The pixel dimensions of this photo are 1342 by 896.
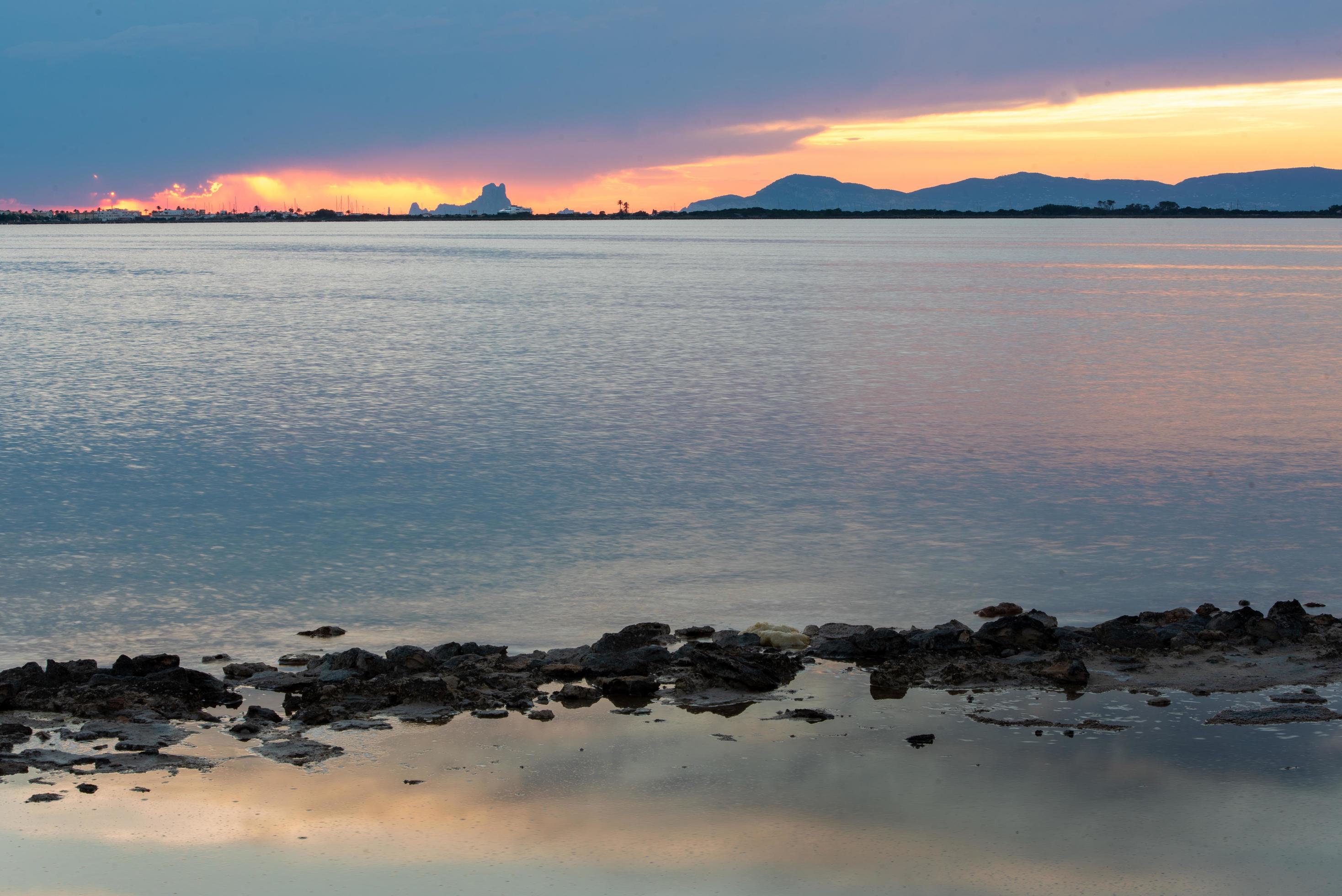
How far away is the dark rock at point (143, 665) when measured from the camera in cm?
1138

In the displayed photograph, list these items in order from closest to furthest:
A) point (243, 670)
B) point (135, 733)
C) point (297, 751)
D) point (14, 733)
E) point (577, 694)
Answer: point (297, 751), point (14, 733), point (135, 733), point (577, 694), point (243, 670)

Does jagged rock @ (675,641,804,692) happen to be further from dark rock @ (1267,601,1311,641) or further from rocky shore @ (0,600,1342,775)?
dark rock @ (1267,601,1311,641)

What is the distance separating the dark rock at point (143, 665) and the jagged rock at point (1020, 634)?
7503mm

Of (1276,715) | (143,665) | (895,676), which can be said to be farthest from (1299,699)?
(143,665)

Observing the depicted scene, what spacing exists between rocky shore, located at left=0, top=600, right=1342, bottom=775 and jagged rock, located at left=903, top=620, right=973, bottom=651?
0.01 metres

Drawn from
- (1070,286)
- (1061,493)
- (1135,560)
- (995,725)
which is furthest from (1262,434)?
(1070,286)

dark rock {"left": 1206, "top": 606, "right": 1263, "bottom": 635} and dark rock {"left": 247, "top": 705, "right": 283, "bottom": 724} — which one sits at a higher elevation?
dark rock {"left": 247, "top": 705, "right": 283, "bottom": 724}

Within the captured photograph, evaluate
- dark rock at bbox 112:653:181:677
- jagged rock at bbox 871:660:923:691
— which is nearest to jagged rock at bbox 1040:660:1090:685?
jagged rock at bbox 871:660:923:691

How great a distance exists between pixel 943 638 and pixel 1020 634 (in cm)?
78

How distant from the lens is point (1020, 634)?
40.6 ft

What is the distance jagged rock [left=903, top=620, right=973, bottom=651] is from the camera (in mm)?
12195

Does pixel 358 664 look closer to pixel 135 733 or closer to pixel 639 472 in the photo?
pixel 135 733

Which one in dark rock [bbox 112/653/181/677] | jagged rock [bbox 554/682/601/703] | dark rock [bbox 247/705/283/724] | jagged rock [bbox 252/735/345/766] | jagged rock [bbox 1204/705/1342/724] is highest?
dark rock [bbox 112/653/181/677]

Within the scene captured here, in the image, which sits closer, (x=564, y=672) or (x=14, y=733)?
(x=14, y=733)
